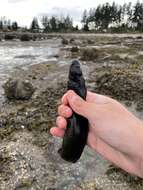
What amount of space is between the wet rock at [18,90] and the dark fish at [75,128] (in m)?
12.1

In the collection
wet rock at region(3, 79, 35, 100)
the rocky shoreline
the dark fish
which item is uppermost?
the dark fish

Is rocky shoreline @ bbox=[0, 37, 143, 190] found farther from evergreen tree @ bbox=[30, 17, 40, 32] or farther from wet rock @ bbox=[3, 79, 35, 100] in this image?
evergreen tree @ bbox=[30, 17, 40, 32]

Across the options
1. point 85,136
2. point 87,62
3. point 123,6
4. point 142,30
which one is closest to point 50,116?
point 85,136

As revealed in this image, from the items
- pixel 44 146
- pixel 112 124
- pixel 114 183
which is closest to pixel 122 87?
pixel 44 146

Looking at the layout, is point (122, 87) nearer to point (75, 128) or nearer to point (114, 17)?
point (75, 128)

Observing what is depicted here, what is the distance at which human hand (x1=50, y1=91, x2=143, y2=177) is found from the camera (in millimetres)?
3100

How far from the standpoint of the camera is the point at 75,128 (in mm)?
3164

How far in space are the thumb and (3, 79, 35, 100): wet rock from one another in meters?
12.3

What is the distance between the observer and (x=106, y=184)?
8.38m

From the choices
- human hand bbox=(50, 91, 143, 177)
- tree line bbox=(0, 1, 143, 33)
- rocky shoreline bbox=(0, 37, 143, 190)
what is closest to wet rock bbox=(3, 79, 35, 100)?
rocky shoreline bbox=(0, 37, 143, 190)

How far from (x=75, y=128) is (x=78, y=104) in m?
0.20

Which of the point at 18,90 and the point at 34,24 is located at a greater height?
the point at 18,90

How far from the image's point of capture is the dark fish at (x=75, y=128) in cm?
302

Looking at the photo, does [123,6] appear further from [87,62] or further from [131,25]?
[87,62]
